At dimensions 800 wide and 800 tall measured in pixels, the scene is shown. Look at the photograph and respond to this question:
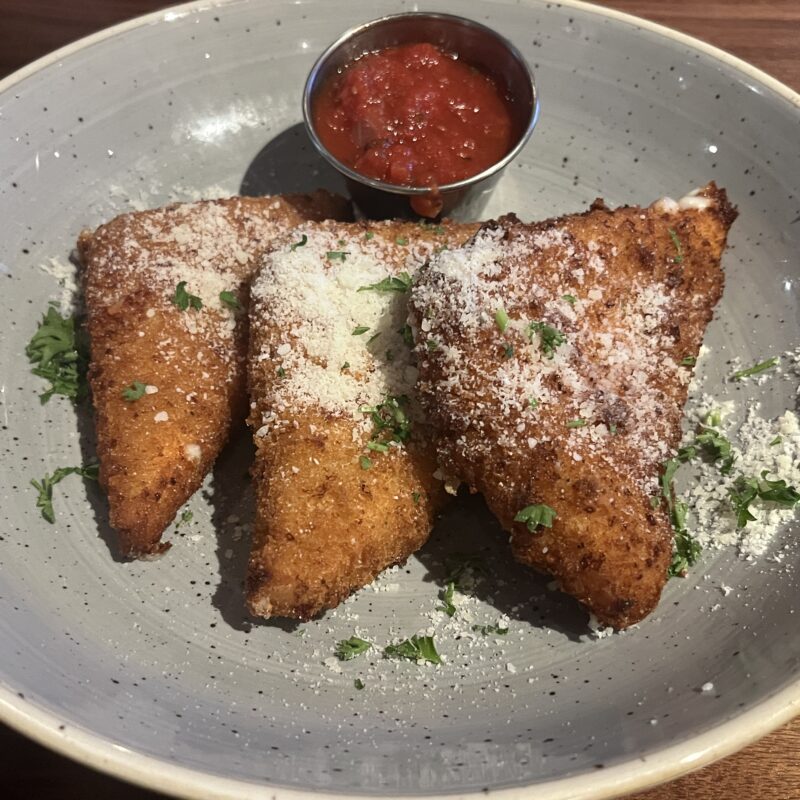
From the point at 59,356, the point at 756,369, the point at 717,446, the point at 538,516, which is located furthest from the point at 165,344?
the point at 756,369

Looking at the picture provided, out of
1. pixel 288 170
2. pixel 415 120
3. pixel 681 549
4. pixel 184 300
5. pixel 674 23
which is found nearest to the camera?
pixel 681 549

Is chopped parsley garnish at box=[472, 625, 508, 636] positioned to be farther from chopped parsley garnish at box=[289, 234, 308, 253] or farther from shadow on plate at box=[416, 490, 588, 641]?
chopped parsley garnish at box=[289, 234, 308, 253]

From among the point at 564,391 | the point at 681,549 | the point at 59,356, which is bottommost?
the point at 59,356

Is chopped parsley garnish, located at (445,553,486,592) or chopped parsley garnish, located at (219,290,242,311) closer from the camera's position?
chopped parsley garnish, located at (445,553,486,592)

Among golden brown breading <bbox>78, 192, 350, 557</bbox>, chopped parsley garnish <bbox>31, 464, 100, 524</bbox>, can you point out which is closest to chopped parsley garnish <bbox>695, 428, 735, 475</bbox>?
golden brown breading <bbox>78, 192, 350, 557</bbox>

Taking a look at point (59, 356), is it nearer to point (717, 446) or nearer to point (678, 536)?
point (678, 536)

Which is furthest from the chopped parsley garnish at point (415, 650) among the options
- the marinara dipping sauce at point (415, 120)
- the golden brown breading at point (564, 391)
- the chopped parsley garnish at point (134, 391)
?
the marinara dipping sauce at point (415, 120)
